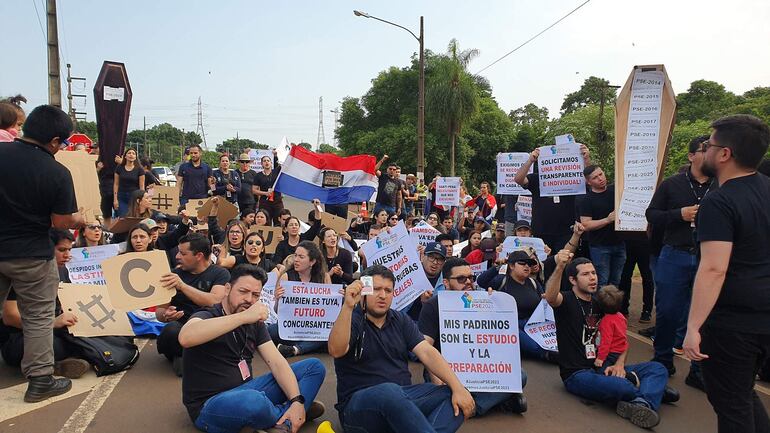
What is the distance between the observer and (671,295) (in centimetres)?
507

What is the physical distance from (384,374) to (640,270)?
477 centimetres

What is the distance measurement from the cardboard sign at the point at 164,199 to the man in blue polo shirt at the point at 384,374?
20.2 ft

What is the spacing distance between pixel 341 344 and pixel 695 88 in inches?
2349

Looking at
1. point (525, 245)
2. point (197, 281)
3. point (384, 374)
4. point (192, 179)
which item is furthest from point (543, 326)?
point (192, 179)

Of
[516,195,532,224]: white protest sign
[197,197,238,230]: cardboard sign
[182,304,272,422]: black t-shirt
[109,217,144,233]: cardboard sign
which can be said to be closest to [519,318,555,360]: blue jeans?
[182,304,272,422]: black t-shirt

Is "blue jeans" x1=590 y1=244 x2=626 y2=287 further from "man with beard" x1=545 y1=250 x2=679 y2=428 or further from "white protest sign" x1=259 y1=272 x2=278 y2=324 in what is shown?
"white protest sign" x1=259 y1=272 x2=278 y2=324

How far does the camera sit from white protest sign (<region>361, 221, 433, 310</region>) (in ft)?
19.2

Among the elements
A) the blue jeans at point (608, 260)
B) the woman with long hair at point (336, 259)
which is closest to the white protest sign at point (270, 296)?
the woman with long hair at point (336, 259)

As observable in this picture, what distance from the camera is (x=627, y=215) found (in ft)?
20.9

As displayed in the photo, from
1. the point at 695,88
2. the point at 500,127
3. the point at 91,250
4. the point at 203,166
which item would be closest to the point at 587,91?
the point at 695,88

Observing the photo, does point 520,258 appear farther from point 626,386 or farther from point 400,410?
point 400,410

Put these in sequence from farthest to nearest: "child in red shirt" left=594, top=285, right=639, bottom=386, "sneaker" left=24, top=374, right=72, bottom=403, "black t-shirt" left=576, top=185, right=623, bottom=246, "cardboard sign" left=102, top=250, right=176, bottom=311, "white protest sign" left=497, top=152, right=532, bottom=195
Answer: "white protest sign" left=497, top=152, right=532, bottom=195
"black t-shirt" left=576, top=185, right=623, bottom=246
"child in red shirt" left=594, top=285, right=639, bottom=386
"cardboard sign" left=102, top=250, right=176, bottom=311
"sneaker" left=24, top=374, right=72, bottom=403

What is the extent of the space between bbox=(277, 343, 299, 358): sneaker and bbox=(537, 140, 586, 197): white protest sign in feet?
Answer: 12.7

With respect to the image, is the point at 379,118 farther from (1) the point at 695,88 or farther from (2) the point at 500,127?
(1) the point at 695,88
